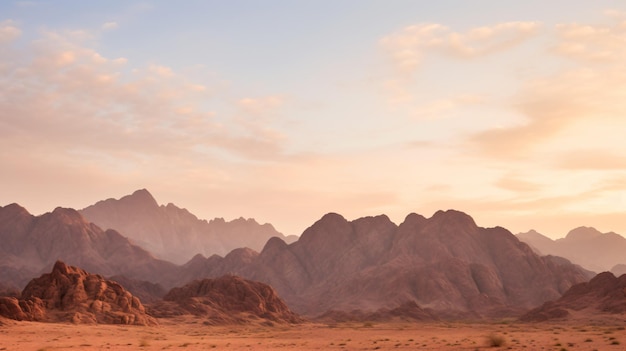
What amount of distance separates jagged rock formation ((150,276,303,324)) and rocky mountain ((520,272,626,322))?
5362 cm

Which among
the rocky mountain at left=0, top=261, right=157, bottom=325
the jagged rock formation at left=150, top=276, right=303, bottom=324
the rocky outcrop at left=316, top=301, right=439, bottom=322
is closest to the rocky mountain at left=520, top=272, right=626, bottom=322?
the rocky outcrop at left=316, top=301, right=439, bottom=322

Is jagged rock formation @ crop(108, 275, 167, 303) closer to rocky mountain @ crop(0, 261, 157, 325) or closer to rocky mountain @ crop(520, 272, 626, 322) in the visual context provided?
rocky mountain @ crop(0, 261, 157, 325)

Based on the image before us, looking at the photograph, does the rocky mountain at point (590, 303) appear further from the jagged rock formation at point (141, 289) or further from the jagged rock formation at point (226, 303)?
the jagged rock formation at point (141, 289)

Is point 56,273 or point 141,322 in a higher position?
point 56,273

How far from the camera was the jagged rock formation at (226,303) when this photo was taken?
125 meters

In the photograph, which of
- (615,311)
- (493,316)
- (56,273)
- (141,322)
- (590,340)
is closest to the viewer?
(590,340)

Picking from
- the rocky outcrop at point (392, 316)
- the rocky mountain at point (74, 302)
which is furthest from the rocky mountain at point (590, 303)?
the rocky mountain at point (74, 302)

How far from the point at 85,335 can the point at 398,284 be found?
13728cm

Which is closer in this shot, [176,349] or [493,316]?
[176,349]

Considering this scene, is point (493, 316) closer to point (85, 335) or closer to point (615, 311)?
point (615, 311)

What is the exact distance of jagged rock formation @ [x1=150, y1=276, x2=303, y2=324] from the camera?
124875 millimetres

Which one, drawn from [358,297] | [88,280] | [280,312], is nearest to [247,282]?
[280,312]

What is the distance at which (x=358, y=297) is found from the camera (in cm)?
19812

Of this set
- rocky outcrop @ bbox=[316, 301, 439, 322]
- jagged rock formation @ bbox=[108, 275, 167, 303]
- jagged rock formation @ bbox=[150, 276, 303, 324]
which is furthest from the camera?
jagged rock formation @ bbox=[108, 275, 167, 303]
